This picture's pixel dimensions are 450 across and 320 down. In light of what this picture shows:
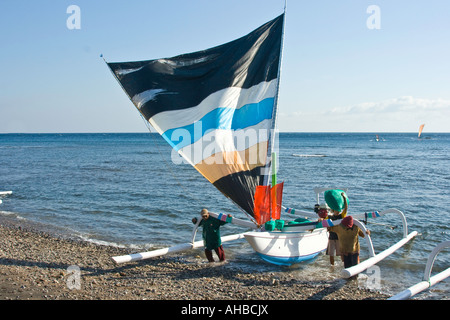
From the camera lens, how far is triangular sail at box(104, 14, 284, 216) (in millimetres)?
9289

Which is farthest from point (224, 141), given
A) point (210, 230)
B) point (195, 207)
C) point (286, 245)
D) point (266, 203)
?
point (195, 207)

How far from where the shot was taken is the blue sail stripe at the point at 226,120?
9312 mm

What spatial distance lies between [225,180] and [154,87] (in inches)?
120

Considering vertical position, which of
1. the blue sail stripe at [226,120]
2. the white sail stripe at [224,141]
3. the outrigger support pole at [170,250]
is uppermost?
the blue sail stripe at [226,120]

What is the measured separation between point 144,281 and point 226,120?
4.68 m

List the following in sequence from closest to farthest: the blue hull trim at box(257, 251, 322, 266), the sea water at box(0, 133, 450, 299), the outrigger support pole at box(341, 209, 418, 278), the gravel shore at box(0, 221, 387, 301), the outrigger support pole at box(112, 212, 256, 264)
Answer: the outrigger support pole at box(341, 209, 418, 278) < the gravel shore at box(0, 221, 387, 301) < the blue hull trim at box(257, 251, 322, 266) < the outrigger support pole at box(112, 212, 256, 264) < the sea water at box(0, 133, 450, 299)

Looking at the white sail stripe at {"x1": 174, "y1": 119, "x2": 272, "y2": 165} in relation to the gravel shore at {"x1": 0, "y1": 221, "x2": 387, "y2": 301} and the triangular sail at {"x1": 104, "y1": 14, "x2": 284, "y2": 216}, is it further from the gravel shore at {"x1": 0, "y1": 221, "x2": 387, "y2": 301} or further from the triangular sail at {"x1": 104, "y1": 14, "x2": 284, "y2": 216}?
the gravel shore at {"x1": 0, "y1": 221, "x2": 387, "y2": 301}

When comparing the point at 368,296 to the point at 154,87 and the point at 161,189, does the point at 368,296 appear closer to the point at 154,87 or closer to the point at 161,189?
the point at 154,87

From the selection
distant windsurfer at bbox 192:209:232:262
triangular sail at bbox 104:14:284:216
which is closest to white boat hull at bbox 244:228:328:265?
triangular sail at bbox 104:14:284:216

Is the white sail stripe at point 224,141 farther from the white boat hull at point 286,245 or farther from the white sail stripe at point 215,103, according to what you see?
the white boat hull at point 286,245

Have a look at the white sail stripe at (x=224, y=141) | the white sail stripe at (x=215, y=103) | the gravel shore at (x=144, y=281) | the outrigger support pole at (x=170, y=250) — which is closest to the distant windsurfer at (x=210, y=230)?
the outrigger support pole at (x=170, y=250)
